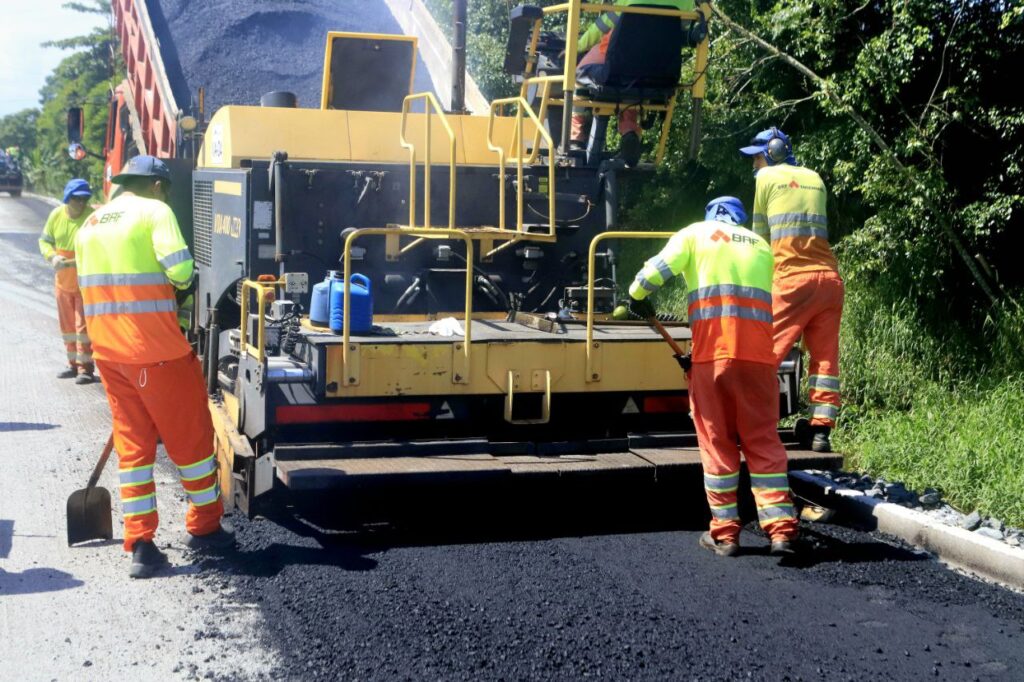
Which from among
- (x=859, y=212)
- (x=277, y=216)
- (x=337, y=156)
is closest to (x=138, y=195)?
(x=277, y=216)

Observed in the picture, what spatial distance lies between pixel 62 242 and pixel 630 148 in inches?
200

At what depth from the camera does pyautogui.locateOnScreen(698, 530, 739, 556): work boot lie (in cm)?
495

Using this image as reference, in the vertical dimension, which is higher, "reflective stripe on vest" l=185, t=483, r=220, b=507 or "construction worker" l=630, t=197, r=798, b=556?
"construction worker" l=630, t=197, r=798, b=556

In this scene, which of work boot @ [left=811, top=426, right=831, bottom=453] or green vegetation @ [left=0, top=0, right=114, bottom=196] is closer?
work boot @ [left=811, top=426, right=831, bottom=453]

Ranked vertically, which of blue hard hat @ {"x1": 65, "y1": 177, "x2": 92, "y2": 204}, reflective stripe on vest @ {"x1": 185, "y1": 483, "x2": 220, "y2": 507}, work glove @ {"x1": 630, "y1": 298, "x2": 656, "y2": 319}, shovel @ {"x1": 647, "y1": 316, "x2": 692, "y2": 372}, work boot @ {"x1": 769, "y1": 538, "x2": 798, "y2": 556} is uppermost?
blue hard hat @ {"x1": 65, "y1": 177, "x2": 92, "y2": 204}

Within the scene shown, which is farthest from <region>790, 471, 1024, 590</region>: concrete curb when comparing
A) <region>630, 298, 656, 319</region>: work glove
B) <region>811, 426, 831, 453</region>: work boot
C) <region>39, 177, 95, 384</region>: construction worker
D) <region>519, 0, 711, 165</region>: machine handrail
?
<region>39, 177, 95, 384</region>: construction worker

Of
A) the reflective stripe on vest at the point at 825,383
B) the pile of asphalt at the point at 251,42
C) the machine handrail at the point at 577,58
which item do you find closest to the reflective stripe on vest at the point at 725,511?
the reflective stripe on vest at the point at 825,383

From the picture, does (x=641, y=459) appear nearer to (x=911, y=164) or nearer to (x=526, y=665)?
(x=526, y=665)

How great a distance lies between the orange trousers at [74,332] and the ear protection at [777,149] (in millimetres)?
5244

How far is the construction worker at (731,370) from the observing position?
4.92 metres

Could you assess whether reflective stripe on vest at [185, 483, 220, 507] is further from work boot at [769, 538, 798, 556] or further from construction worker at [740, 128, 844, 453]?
construction worker at [740, 128, 844, 453]

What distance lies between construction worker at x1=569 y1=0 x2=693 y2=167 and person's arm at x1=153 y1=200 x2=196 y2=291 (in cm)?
228

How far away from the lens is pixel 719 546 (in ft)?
16.3

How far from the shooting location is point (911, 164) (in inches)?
281
